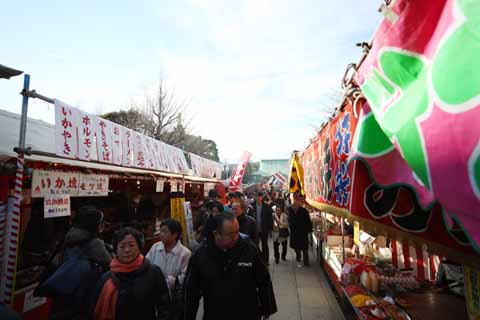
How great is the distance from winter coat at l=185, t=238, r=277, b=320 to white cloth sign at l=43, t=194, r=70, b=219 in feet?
7.68

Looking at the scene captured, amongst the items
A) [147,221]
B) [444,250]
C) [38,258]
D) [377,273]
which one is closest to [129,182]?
[147,221]

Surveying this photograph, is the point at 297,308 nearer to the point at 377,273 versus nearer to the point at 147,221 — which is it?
the point at 377,273

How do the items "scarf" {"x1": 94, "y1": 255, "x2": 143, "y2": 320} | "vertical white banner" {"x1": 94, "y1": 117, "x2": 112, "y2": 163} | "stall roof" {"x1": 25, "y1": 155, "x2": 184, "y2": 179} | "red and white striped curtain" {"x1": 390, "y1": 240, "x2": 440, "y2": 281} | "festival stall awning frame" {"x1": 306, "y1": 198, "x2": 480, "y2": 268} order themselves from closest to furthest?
"festival stall awning frame" {"x1": 306, "y1": 198, "x2": 480, "y2": 268}, "scarf" {"x1": 94, "y1": 255, "x2": 143, "y2": 320}, "stall roof" {"x1": 25, "y1": 155, "x2": 184, "y2": 179}, "red and white striped curtain" {"x1": 390, "y1": 240, "x2": 440, "y2": 281}, "vertical white banner" {"x1": 94, "y1": 117, "x2": 112, "y2": 163}

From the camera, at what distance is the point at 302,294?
5.86 meters

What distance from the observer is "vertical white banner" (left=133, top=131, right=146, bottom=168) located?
6.20m

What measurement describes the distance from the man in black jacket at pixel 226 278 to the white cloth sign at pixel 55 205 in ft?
7.68

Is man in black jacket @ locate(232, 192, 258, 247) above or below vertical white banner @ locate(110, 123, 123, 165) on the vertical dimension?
below

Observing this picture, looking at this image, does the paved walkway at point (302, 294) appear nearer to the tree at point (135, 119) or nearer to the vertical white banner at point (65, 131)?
the vertical white banner at point (65, 131)

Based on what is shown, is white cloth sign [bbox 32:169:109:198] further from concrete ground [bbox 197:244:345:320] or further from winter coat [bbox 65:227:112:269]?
concrete ground [bbox 197:244:345:320]

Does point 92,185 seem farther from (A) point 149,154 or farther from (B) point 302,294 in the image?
(B) point 302,294

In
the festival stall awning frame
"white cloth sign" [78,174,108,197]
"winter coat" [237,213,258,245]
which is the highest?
"white cloth sign" [78,174,108,197]

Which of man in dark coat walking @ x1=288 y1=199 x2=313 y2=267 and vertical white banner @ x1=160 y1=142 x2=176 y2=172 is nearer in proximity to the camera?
man in dark coat walking @ x1=288 y1=199 x2=313 y2=267

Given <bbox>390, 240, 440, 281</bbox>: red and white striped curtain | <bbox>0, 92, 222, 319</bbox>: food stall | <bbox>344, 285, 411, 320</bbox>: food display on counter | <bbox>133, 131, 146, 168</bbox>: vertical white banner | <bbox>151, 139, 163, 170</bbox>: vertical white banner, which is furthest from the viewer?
<bbox>151, 139, 163, 170</bbox>: vertical white banner

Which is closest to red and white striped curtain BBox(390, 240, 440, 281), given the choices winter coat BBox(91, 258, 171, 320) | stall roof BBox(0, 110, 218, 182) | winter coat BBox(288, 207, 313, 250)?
winter coat BBox(288, 207, 313, 250)
